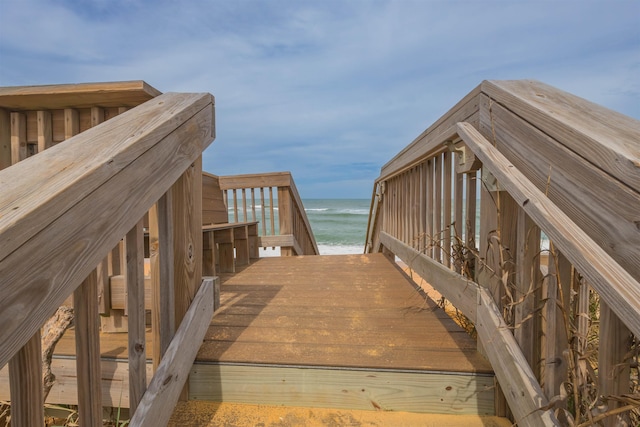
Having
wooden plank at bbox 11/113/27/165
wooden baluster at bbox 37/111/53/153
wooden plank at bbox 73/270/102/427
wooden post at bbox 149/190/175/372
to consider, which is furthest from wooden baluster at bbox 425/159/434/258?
wooden plank at bbox 11/113/27/165

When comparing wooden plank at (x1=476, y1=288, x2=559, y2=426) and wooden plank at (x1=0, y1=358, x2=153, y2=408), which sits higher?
wooden plank at (x1=476, y1=288, x2=559, y2=426)

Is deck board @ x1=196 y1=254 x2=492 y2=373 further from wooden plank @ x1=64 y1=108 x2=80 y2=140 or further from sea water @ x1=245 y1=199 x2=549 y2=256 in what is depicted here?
sea water @ x1=245 y1=199 x2=549 y2=256

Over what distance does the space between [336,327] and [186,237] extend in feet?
3.04

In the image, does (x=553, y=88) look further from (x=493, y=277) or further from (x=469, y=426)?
(x=469, y=426)

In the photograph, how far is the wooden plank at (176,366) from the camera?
1.08m

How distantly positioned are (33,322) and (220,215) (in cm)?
366

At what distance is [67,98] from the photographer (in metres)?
1.59

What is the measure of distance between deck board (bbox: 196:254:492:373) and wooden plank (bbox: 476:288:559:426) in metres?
0.14

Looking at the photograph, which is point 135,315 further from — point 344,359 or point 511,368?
point 511,368

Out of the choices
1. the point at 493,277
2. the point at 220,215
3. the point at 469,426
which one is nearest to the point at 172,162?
the point at 493,277

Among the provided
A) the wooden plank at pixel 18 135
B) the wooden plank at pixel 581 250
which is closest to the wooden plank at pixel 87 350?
the wooden plank at pixel 581 250

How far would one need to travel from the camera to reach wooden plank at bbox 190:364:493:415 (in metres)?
1.33

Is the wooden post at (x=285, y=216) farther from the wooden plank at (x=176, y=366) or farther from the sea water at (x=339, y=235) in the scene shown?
the sea water at (x=339, y=235)

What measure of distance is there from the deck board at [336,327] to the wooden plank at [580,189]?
2.61 feet
